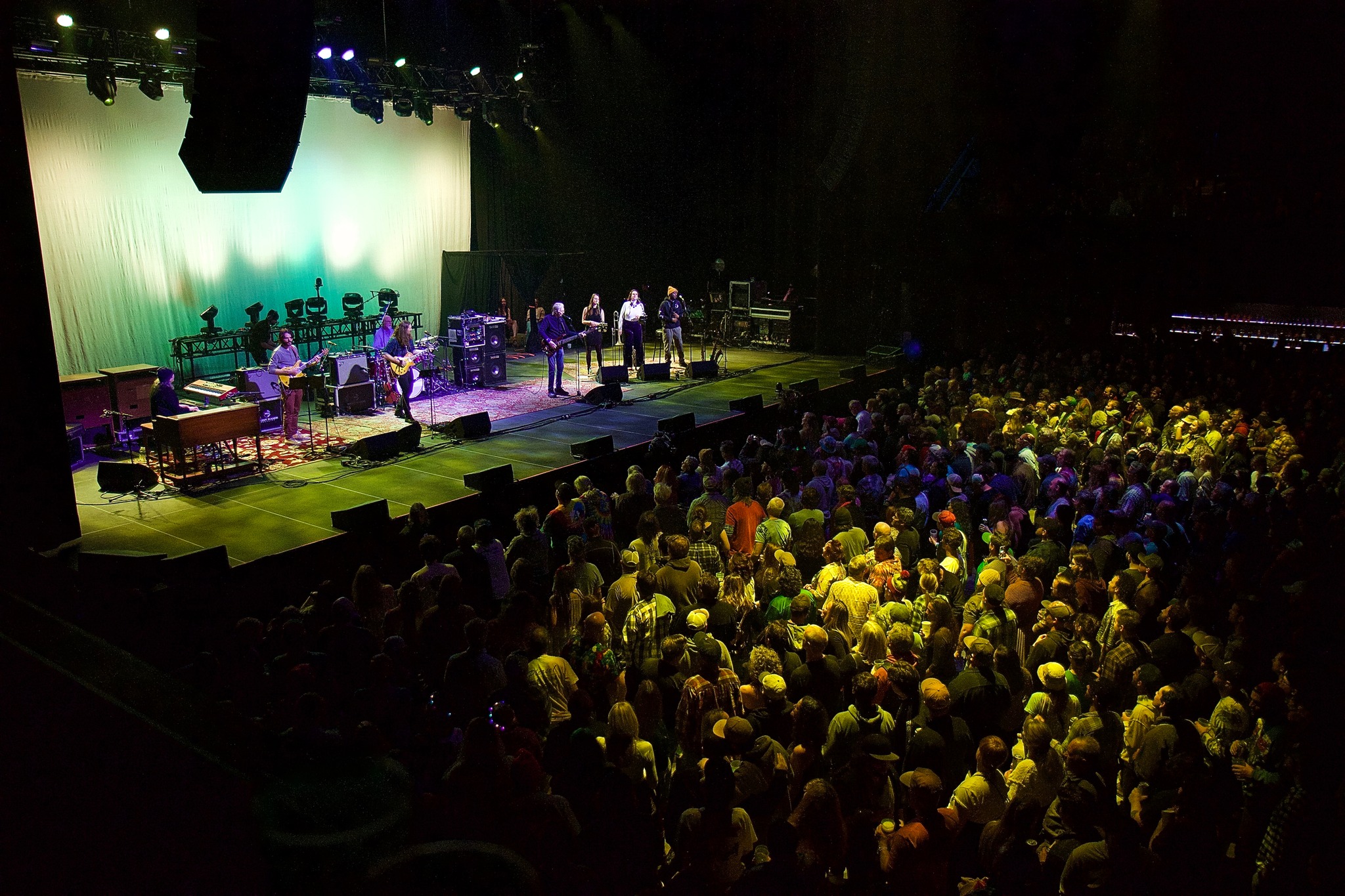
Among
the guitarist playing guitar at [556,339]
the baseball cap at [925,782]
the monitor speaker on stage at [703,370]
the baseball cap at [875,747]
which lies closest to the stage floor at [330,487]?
the guitarist playing guitar at [556,339]

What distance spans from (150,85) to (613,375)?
8.01 m

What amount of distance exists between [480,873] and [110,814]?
26.4 inches

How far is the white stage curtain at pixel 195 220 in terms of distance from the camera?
13.3 metres

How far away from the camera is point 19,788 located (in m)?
1.55

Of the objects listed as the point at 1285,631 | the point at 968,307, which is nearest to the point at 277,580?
the point at 1285,631

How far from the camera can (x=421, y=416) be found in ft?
43.0

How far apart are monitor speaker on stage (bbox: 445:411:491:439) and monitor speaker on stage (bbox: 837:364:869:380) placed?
6631 mm

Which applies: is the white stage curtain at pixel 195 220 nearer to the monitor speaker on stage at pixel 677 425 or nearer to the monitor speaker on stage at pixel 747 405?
the monitor speaker on stage at pixel 747 405

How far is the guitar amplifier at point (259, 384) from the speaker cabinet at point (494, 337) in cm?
358

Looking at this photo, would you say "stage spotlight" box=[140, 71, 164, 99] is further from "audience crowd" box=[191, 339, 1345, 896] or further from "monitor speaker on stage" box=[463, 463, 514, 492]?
"audience crowd" box=[191, 339, 1345, 896]

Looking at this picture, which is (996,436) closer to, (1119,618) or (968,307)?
(1119,618)

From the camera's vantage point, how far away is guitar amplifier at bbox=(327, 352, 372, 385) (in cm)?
1299

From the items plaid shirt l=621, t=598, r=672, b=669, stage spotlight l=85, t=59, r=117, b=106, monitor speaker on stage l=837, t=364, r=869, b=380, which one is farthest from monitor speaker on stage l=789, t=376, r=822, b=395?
stage spotlight l=85, t=59, r=117, b=106

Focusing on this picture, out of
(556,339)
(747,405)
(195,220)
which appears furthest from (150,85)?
(747,405)
